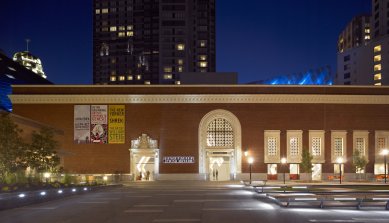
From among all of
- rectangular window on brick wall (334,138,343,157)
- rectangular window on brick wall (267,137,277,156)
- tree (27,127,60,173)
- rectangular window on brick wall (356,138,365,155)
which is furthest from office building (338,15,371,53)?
tree (27,127,60,173)

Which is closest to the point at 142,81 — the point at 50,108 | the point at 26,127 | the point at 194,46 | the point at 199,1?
the point at 194,46

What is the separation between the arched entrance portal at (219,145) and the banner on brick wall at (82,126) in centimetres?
1484

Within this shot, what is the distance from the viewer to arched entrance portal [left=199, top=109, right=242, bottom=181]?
2904 inches

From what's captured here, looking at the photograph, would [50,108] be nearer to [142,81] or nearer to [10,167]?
[10,167]

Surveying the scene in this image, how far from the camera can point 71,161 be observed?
→ 7344cm

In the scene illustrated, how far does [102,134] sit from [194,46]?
364 feet

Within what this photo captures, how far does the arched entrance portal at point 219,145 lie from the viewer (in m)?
73.8

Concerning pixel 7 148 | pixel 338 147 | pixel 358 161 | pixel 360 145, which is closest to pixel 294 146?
pixel 338 147

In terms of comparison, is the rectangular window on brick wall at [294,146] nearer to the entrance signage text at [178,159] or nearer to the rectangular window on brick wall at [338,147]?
the rectangular window on brick wall at [338,147]

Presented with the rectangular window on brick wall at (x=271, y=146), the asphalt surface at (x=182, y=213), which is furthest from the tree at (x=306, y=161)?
the asphalt surface at (x=182, y=213)

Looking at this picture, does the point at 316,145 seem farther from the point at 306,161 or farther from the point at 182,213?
the point at 182,213

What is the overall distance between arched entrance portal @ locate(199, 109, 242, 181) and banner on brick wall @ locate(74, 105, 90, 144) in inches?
584

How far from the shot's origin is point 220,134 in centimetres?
7500

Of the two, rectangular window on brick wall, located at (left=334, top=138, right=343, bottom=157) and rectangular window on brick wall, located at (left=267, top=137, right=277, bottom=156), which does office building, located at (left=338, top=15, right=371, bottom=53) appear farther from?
rectangular window on brick wall, located at (left=267, top=137, right=277, bottom=156)
